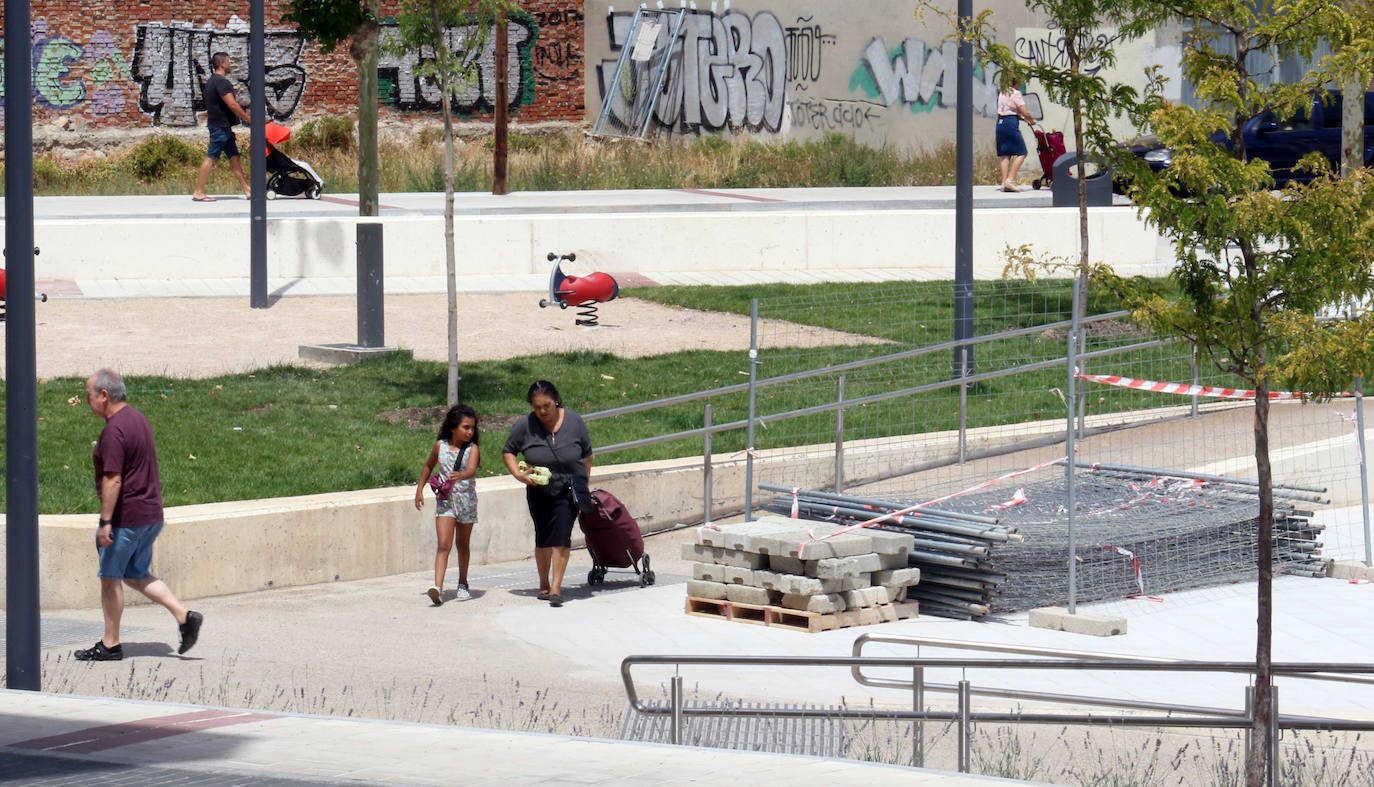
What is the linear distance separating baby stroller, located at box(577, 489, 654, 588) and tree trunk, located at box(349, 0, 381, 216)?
16.5 ft

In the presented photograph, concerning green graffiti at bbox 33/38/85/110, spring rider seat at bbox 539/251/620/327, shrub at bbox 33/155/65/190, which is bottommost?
spring rider seat at bbox 539/251/620/327

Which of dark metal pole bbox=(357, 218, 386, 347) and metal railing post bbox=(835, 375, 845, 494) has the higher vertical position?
dark metal pole bbox=(357, 218, 386, 347)

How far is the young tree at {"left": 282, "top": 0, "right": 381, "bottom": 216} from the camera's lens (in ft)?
50.6

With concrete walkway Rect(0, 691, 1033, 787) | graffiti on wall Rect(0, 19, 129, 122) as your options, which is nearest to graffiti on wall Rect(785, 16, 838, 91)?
graffiti on wall Rect(0, 19, 129, 122)

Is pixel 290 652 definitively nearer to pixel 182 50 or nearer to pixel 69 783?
pixel 69 783

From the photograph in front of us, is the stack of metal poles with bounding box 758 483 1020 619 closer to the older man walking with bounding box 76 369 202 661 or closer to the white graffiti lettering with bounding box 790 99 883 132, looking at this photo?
the older man walking with bounding box 76 369 202 661

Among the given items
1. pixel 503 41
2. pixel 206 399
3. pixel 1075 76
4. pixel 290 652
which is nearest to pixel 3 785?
pixel 290 652

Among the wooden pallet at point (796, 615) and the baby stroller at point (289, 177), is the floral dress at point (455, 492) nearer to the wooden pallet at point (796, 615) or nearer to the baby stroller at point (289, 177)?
the wooden pallet at point (796, 615)

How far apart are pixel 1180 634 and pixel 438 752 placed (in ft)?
18.8

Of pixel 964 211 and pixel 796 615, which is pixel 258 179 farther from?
pixel 796 615

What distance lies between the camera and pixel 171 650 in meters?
10.5

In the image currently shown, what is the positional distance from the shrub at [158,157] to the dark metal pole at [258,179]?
1418 centimetres

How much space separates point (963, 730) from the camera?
767 centimetres

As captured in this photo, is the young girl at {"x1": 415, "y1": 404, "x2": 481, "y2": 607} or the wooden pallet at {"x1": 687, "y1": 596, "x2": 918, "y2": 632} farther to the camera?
the young girl at {"x1": 415, "y1": 404, "x2": 481, "y2": 607}
